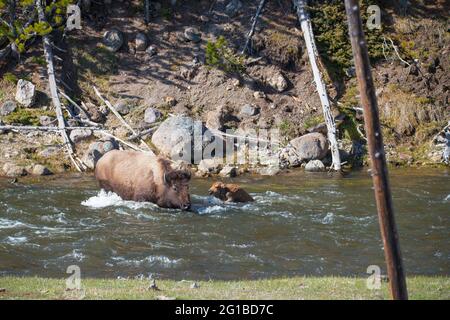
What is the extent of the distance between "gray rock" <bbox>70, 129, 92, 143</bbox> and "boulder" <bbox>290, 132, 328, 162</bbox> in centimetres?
864

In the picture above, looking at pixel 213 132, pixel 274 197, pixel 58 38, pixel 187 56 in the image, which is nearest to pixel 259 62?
pixel 187 56

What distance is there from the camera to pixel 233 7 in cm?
3400

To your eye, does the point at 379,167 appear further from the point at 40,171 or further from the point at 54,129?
the point at 54,129

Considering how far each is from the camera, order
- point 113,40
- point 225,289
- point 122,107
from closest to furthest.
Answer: point 225,289
point 122,107
point 113,40

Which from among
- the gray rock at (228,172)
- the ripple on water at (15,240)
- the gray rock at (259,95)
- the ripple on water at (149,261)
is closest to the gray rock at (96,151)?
the gray rock at (228,172)

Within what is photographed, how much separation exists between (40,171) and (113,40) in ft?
31.6

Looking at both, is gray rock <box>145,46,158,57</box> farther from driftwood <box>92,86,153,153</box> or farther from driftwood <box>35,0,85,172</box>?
driftwood <box>35,0,85,172</box>

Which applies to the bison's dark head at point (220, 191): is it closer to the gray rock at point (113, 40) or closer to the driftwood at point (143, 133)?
the driftwood at point (143, 133)

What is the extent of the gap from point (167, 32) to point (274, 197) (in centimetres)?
1499

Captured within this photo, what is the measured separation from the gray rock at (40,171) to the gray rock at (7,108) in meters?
4.46

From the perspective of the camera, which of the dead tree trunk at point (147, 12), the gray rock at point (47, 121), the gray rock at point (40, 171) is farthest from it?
the dead tree trunk at point (147, 12)

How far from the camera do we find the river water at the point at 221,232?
1427 centimetres

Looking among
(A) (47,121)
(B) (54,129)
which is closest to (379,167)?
(B) (54,129)

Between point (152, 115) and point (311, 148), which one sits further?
point (152, 115)
